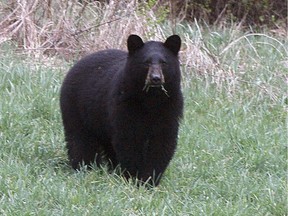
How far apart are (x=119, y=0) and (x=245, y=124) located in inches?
123

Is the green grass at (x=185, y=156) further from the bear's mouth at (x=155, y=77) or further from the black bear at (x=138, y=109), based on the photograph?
the bear's mouth at (x=155, y=77)

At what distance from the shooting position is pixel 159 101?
6844mm

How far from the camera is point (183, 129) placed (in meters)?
8.36

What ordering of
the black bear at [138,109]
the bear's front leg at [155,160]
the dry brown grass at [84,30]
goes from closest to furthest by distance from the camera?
the black bear at [138,109] → the bear's front leg at [155,160] → the dry brown grass at [84,30]

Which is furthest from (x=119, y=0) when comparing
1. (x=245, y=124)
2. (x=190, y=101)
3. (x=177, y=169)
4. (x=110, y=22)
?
(x=177, y=169)

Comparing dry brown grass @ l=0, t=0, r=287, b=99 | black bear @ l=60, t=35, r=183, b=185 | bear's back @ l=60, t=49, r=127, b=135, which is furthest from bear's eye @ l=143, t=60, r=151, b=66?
dry brown grass @ l=0, t=0, r=287, b=99

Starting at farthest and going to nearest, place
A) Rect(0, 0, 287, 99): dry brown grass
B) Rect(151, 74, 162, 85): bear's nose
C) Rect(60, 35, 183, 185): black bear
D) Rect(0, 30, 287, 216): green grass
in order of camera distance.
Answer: Rect(0, 0, 287, 99): dry brown grass, Rect(60, 35, 183, 185): black bear, Rect(151, 74, 162, 85): bear's nose, Rect(0, 30, 287, 216): green grass

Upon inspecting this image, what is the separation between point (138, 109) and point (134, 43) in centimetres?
57

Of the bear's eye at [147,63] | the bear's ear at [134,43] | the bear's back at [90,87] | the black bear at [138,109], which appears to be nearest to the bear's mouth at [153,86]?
the black bear at [138,109]

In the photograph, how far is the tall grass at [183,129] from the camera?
625 centimetres

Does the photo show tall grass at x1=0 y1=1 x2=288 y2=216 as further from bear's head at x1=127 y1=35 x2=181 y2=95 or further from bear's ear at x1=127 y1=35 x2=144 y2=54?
bear's ear at x1=127 y1=35 x2=144 y2=54

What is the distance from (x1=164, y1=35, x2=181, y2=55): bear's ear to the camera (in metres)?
6.80

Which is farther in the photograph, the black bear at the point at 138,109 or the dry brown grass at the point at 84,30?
the dry brown grass at the point at 84,30

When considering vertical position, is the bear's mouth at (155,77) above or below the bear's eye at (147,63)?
below
